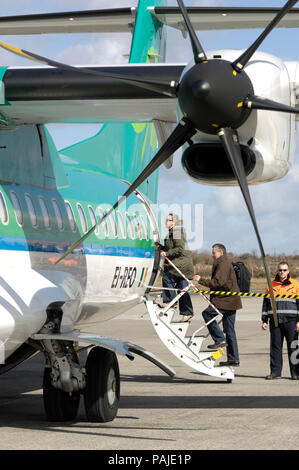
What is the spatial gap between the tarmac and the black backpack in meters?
1.23

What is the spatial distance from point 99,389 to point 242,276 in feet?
14.6

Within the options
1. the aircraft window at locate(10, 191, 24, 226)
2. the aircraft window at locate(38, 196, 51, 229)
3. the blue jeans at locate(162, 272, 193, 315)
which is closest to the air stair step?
the blue jeans at locate(162, 272, 193, 315)

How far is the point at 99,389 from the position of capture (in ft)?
27.1

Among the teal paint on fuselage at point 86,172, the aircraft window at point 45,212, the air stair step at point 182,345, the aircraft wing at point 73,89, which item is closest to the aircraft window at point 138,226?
the teal paint on fuselage at point 86,172

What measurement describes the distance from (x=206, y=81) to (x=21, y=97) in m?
1.85

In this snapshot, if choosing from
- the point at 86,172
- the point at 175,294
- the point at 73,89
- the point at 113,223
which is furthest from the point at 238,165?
the point at 175,294

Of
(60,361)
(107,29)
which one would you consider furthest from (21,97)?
(107,29)

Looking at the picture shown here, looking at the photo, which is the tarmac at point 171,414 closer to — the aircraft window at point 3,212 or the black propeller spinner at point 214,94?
the aircraft window at point 3,212

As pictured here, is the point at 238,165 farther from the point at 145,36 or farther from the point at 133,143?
the point at 145,36

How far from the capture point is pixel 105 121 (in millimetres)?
8609

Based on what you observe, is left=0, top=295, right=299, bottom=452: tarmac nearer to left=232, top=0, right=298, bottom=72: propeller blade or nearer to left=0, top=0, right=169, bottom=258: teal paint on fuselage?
left=0, top=0, right=169, bottom=258: teal paint on fuselage

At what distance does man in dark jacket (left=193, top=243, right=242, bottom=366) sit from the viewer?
11.6 metres

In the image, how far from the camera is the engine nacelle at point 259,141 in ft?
23.0
